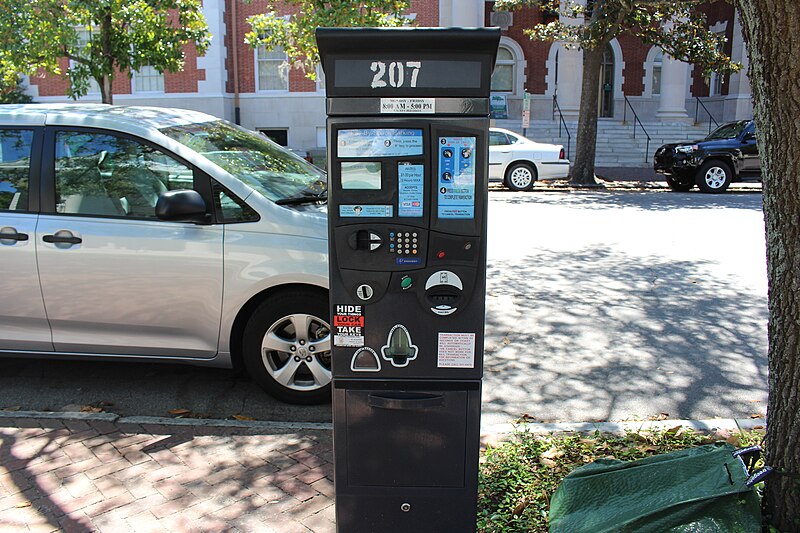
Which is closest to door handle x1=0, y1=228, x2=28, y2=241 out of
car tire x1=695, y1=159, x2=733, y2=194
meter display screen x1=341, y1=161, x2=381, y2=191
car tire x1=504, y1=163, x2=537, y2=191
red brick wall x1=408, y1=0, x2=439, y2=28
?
A: meter display screen x1=341, y1=161, x2=381, y2=191

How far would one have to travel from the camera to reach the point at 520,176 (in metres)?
18.5

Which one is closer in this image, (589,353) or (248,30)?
(589,353)

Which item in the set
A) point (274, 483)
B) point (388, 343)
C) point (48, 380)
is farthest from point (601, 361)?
point (48, 380)

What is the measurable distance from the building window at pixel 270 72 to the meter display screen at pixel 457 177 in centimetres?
2571

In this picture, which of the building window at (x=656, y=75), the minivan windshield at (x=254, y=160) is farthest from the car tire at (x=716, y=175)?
the minivan windshield at (x=254, y=160)

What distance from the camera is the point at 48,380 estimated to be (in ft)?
17.7

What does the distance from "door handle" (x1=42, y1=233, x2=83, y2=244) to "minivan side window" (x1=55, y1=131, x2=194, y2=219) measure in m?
0.19

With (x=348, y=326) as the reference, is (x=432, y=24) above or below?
above

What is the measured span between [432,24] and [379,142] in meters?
25.1

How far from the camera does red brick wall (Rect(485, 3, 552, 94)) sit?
28.3m

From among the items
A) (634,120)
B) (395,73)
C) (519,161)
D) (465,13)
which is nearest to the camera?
(395,73)

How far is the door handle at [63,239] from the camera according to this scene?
186 inches

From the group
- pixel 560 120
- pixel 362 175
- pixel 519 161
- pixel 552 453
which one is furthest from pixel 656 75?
pixel 362 175

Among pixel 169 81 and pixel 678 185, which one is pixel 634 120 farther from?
pixel 169 81
